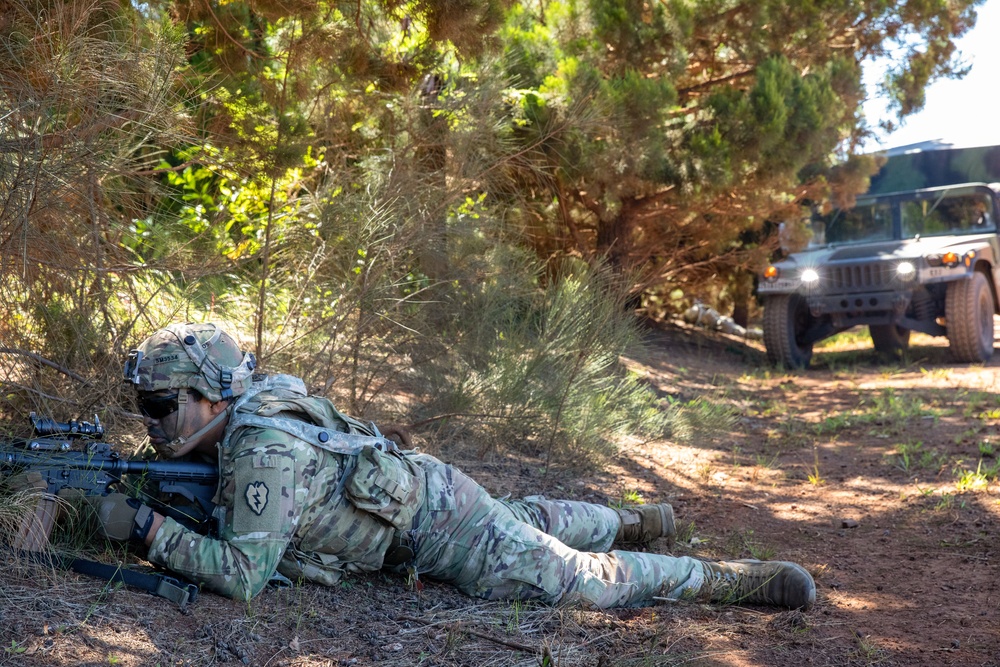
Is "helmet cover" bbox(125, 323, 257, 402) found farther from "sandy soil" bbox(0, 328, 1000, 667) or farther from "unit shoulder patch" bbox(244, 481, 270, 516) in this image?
"sandy soil" bbox(0, 328, 1000, 667)

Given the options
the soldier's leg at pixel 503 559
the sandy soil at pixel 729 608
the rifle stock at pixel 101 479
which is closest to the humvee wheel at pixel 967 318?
the sandy soil at pixel 729 608

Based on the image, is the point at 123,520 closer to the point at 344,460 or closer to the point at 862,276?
the point at 344,460

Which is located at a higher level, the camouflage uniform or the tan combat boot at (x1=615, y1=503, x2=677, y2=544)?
the camouflage uniform

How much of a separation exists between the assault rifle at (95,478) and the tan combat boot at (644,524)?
158cm

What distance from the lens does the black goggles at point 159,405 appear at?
8.71 ft

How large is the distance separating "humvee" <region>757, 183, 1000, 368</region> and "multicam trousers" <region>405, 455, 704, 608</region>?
660cm

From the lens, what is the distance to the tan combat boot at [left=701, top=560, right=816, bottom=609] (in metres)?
3.15


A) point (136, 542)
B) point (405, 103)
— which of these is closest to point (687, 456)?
point (405, 103)

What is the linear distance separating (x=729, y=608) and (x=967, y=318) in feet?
21.7

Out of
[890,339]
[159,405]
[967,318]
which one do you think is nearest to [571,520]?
[159,405]

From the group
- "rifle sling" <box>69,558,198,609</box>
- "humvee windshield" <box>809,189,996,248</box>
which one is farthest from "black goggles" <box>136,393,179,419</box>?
"humvee windshield" <box>809,189,996,248</box>

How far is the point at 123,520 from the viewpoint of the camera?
254cm

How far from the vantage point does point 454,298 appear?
4859 mm

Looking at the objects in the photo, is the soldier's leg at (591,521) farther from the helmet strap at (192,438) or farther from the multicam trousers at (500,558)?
the helmet strap at (192,438)
